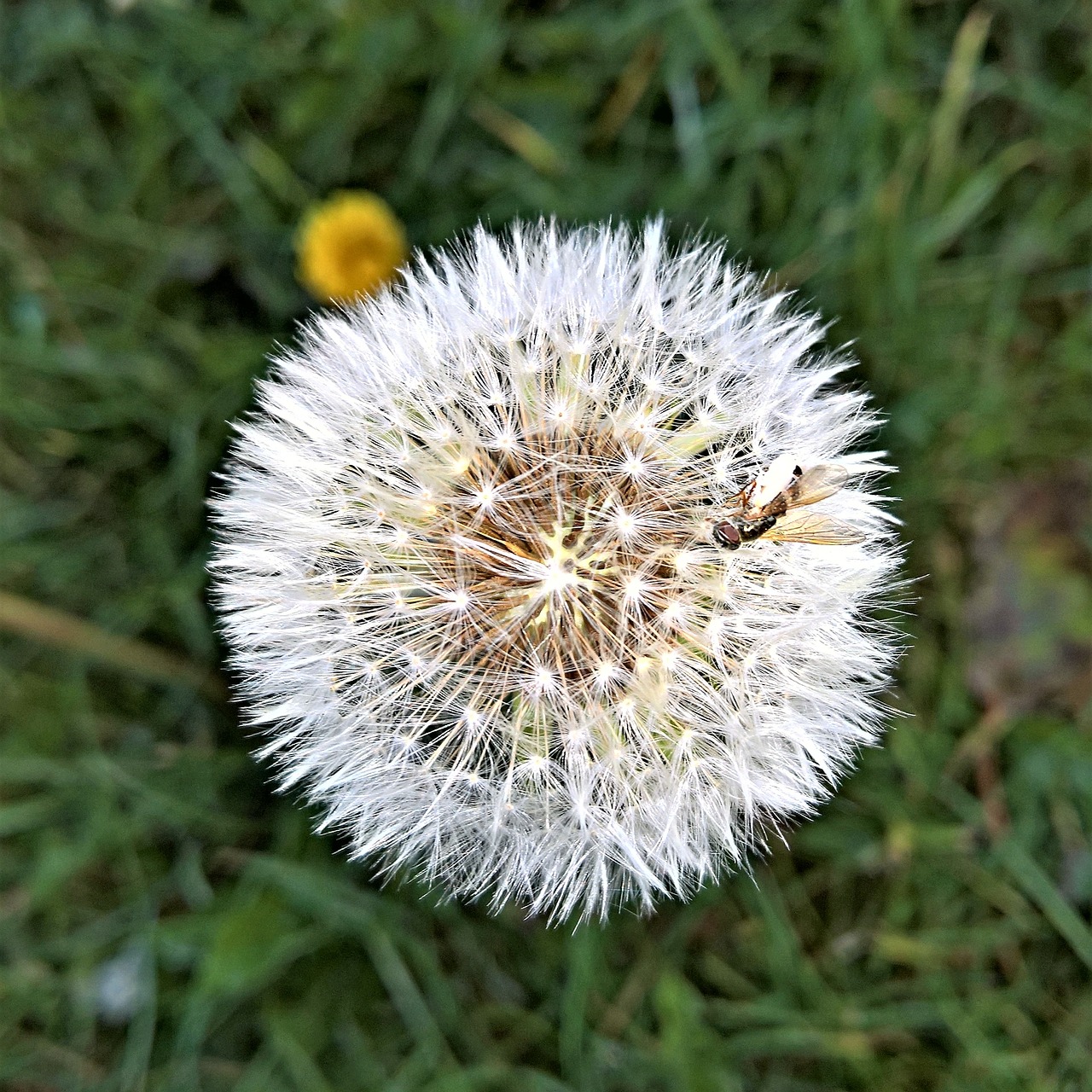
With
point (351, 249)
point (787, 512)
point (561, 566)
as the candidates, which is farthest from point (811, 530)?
point (351, 249)

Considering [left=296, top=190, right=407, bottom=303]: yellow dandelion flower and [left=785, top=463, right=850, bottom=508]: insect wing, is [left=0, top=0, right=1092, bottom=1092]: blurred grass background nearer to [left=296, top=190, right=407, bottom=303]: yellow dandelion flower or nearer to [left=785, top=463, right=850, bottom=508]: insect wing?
[left=296, top=190, right=407, bottom=303]: yellow dandelion flower

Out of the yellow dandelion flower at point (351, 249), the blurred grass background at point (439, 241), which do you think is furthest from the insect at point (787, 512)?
the yellow dandelion flower at point (351, 249)

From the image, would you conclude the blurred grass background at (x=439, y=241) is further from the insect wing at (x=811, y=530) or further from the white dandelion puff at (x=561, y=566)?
the insect wing at (x=811, y=530)

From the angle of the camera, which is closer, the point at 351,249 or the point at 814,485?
the point at 814,485

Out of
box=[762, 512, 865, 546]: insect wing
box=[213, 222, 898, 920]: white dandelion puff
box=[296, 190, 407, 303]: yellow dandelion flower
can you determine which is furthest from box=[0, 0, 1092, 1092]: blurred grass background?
box=[762, 512, 865, 546]: insect wing

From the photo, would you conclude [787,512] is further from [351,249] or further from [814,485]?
[351,249]

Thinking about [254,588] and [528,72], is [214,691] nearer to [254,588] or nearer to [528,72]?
[254,588]

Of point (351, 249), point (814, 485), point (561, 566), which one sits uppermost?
point (351, 249)
